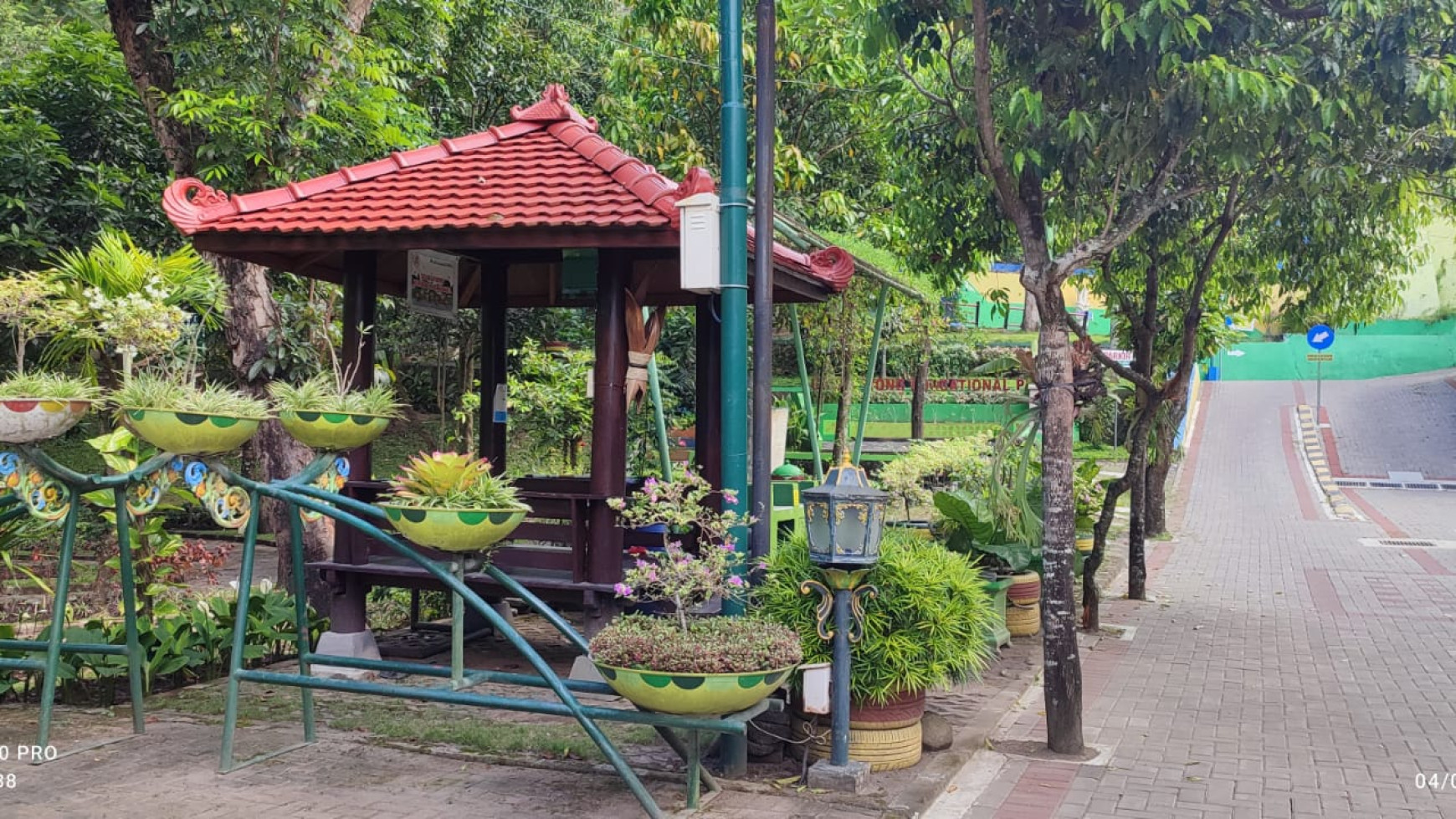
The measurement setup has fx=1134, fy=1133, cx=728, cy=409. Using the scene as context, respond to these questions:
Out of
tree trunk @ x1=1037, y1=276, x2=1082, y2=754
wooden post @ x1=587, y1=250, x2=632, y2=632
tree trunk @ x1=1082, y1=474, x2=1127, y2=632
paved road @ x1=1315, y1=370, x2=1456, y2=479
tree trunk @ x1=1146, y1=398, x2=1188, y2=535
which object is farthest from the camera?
paved road @ x1=1315, y1=370, x2=1456, y2=479

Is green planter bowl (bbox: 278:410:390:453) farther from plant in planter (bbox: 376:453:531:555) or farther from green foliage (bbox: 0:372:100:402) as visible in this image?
green foliage (bbox: 0:372:100:402)

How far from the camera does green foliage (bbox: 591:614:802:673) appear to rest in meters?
4.64

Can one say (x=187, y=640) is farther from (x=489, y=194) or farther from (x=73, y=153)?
(x=73, y=153)

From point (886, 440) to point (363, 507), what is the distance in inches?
881

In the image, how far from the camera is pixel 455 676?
16.6 ft

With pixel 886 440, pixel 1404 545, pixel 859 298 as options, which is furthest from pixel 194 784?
pixel 886 440

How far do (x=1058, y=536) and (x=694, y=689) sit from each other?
105 inches

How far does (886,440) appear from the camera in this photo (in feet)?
88.2

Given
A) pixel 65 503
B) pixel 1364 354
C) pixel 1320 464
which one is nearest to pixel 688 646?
pixel 65 503

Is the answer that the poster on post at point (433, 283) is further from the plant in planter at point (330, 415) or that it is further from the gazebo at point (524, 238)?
the plant in planter at point (330, 415)

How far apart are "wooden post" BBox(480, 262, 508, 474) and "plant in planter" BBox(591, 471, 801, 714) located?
3891 mm

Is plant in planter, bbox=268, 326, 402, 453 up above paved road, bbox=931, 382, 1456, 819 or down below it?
above

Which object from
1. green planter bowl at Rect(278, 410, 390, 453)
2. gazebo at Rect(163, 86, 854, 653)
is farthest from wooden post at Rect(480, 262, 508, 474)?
green planter bowl at Rect(278, 410, 390, 453)

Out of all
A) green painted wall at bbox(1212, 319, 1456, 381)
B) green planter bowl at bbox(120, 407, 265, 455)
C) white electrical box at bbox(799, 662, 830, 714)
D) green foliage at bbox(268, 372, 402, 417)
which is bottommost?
white electrical box at bbox(799, 662, 830, 714)
